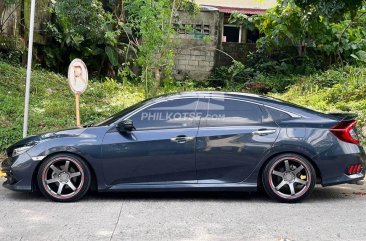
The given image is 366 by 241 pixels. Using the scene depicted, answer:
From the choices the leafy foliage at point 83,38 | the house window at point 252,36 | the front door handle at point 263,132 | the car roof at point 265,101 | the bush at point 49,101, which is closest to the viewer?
the front door handle at point 263,132

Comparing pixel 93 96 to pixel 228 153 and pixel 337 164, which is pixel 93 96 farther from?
pixel 337 164

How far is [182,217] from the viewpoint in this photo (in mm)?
5957

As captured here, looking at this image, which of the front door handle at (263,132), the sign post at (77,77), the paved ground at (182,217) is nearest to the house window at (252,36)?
the sign post at (77,77)

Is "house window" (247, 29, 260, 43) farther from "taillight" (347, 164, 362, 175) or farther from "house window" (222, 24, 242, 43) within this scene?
"taillight" (347, 164, 362, 175)

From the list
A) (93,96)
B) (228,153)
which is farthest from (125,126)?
(93,96)

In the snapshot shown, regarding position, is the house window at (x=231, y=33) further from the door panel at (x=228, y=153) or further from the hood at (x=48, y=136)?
the hood at (x=48, y=136)

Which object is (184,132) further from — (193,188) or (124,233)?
(124,233)

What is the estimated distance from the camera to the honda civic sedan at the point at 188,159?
651 cm

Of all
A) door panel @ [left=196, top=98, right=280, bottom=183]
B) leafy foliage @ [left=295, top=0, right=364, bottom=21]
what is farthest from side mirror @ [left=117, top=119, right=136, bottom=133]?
leafy foliage @ [left=295, top=0, right=364, bottom=21]

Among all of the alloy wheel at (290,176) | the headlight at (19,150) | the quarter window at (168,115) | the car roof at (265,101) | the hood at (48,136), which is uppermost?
the car roof at (265,101)

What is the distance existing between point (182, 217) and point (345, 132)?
2.40m

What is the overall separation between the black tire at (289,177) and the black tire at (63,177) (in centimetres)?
228

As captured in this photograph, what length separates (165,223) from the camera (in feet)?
18.7

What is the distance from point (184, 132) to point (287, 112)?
1387 mm
